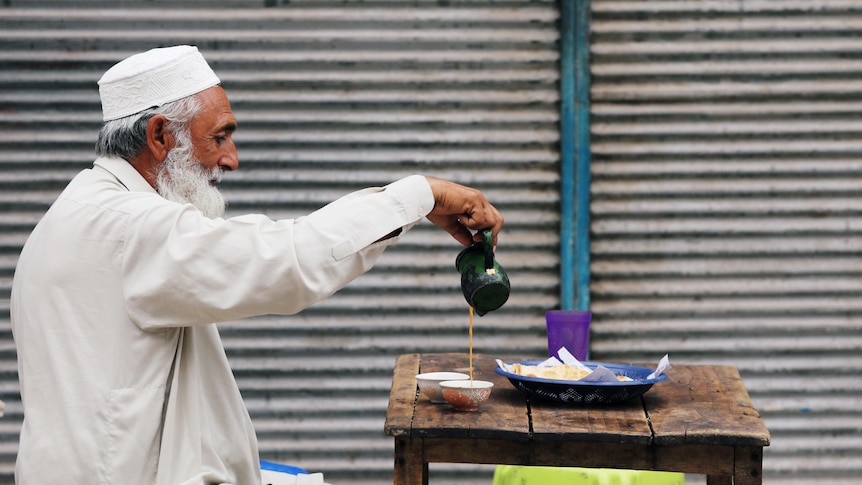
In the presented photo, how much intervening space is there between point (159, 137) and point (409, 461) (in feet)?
3.82

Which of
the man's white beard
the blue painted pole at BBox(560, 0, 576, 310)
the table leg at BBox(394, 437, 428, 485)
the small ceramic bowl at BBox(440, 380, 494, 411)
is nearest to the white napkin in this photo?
the small ceramic bowl at BBox(440, 380, 494, 411)

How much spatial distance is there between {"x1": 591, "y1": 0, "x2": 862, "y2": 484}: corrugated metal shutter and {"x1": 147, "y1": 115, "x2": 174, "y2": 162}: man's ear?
2.69 metres

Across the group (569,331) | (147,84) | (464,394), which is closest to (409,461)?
(464,394)

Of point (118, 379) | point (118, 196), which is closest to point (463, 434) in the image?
A: point (118, 379)

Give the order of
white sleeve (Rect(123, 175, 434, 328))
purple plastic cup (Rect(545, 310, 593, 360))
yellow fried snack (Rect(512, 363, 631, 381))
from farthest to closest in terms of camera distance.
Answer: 1. purple plastic cup (Rect(545, 310, 593, 360))
2. yellow fried snack (Rect(512, 363, 631, 381))
3. white sleeve (Rect(123, 175, 434, 328))

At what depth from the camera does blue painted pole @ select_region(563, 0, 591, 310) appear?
5.11 meters

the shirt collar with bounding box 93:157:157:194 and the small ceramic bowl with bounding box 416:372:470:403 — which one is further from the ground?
the shirt collar with bounding box 93:157:157:194

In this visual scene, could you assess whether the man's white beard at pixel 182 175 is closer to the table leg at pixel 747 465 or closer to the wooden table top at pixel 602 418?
the wooden table top at pixel 602 418

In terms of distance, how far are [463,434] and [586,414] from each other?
1.29 ft

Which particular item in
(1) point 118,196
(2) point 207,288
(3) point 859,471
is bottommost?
(3) point 859,471

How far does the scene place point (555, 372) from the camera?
123 inches

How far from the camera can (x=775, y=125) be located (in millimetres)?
5145

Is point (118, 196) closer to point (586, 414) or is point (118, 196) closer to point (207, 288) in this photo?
point (207, 288)

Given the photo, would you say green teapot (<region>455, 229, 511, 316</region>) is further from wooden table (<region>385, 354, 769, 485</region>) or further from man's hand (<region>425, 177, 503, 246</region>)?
wooden table (<region>385, 354, 769, 485</region>)
